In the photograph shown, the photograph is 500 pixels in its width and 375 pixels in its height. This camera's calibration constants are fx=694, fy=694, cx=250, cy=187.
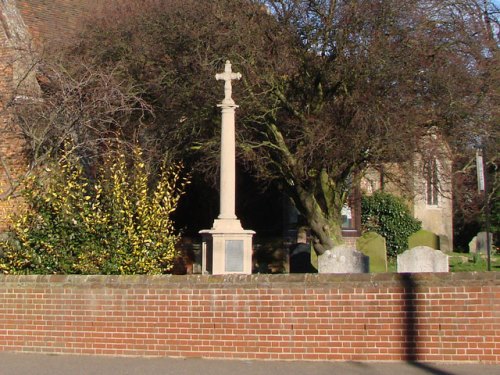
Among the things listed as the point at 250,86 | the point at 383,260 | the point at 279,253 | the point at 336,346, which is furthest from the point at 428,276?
the point at 279,253

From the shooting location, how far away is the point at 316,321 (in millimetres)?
9547

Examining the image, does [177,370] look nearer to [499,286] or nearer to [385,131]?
[499,286]

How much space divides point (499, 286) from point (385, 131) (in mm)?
5750

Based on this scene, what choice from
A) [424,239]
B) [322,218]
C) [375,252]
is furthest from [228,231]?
[424,239]

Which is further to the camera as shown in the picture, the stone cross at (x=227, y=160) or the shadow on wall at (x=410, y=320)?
the stone cross at (x=227, y=160)

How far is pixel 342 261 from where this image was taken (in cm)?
1266

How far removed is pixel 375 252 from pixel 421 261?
4.50 meters

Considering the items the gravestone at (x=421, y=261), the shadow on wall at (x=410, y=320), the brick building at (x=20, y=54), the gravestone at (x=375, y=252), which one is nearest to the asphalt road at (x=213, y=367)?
the shadow on wall at (x=410, y=320)

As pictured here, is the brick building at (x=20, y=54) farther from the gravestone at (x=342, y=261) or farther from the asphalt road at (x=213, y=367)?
the gravestone at (x=342, y=261)

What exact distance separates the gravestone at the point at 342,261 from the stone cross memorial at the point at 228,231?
4.61 feet

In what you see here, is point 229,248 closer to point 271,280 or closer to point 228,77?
point 271,280

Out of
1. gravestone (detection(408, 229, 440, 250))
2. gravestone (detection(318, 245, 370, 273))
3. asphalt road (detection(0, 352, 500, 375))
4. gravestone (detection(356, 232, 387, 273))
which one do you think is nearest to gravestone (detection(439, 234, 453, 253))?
gravestone (detection(408, 229, 440, 250))

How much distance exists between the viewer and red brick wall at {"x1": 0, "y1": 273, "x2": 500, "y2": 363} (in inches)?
366

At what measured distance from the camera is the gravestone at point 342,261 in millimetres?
12672
